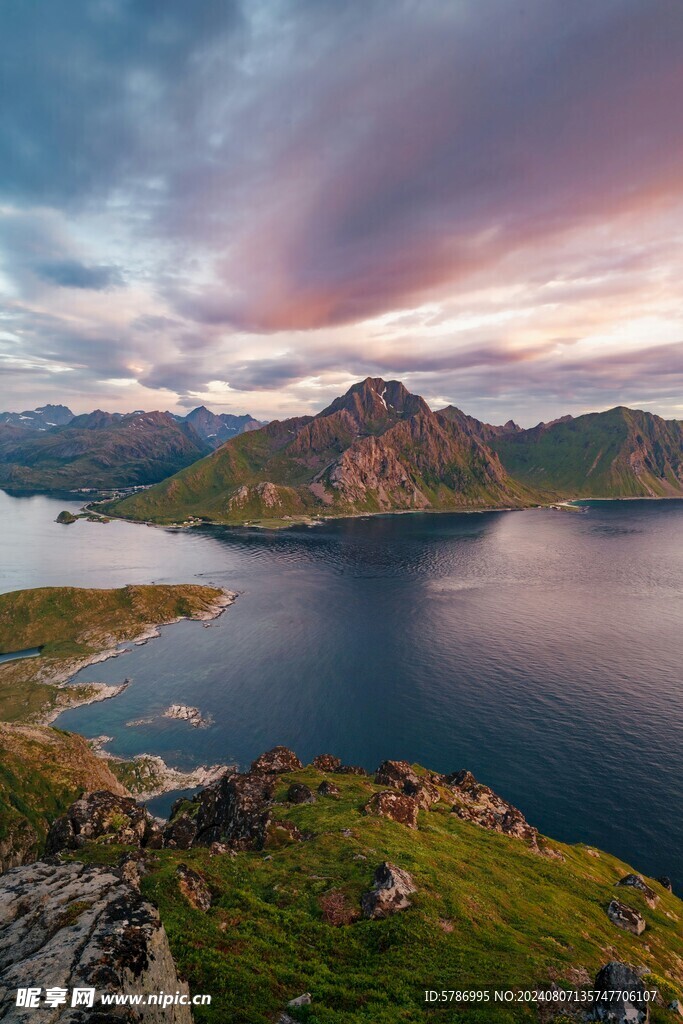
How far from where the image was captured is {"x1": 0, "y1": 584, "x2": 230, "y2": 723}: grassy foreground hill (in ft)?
360

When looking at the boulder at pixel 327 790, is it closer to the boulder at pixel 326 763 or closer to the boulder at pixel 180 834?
the boulder at pixel 326 763

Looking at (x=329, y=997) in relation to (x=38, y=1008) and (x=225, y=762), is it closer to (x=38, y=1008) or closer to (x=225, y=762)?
(x=38, y=1008)

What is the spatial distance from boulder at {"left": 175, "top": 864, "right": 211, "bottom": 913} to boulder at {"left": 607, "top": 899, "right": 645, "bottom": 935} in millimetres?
38360

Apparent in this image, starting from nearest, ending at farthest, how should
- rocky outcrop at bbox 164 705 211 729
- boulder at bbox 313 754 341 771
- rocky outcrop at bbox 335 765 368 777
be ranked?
rocky outcrop at bbox 335 765 368 777
boulder at bbox 313 754 341 771
rocky outcrop at bbox 164 705 211 729

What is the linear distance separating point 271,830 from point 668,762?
292 ft

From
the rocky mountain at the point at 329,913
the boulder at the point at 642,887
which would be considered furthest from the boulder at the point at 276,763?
the boulder at the point at 642,887

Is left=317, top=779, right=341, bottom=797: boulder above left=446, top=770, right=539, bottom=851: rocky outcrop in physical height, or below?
above

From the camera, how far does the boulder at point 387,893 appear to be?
2894cm

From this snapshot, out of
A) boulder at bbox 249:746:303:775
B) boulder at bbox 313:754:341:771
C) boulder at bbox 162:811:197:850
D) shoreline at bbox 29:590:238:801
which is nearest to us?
boulder at bbox 162:811:197:850

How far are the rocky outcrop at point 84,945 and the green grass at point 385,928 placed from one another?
445cm

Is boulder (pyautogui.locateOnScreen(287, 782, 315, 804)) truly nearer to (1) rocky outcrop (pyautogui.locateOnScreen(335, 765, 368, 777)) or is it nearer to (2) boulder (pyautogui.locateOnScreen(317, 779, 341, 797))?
(2) boulder (pyautogui.locateOnScreen(317, 779, 341, 797))

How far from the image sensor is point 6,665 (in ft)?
398

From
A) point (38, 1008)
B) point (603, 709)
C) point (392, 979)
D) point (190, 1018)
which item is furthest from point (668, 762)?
point (38, 1008)

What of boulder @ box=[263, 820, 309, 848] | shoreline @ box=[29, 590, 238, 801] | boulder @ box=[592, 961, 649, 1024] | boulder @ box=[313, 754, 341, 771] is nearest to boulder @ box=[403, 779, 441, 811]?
boulder @ box=[313, 754, 341, 771]
